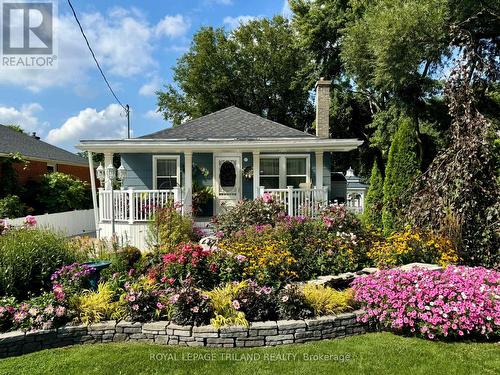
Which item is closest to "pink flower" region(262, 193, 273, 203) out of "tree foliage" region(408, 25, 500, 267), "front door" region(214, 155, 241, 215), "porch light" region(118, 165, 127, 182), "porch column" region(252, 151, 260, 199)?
"porch column" region(252, 151, 260, 199)

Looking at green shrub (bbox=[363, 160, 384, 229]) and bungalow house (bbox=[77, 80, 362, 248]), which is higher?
bungalow house (bbox=[77, 80, 362, 248])

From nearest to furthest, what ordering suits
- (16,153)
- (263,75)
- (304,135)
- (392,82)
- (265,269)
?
1. (265,269)
2. (304,135)
3. (392,82)
4. (16,153)
5. (263,75)

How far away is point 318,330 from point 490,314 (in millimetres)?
1926

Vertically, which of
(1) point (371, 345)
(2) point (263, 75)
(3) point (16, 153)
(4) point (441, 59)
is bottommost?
(1) point (371, 345)

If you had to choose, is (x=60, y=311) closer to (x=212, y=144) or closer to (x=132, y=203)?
(x=132, y=203)

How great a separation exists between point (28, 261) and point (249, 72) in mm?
21505

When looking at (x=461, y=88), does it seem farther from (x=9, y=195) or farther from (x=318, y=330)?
(x=9, y=195)

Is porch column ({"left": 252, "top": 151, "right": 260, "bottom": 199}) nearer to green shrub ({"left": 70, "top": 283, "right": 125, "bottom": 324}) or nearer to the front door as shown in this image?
the front door

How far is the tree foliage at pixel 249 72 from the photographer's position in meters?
23.1

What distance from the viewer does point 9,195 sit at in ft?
39.0

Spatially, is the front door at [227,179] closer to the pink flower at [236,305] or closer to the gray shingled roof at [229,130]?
the gray shingled roof at [229,130]

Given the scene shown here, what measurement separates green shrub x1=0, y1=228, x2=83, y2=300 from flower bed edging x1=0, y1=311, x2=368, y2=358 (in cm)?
89

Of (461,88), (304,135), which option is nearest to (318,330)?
(461,88)

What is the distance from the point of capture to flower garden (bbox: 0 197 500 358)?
377 cm
